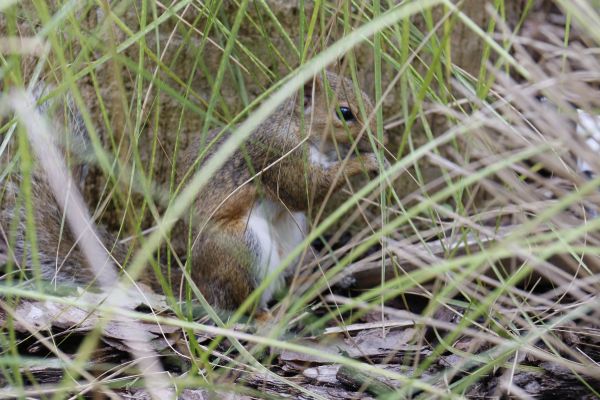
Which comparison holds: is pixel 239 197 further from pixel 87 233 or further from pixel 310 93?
pixel 87 233

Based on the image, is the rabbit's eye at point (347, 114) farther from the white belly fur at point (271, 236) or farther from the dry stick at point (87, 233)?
the dry stick at point (87, 233)

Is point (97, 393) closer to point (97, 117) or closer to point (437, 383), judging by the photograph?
point (437, 383)

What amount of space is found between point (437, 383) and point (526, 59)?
86cm

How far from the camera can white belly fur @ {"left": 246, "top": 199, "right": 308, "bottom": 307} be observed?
8.82 feet

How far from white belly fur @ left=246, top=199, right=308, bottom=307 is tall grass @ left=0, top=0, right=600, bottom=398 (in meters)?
0.13

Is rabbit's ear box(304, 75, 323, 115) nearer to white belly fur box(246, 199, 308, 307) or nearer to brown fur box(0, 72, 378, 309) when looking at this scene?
brown fur box(0, 72, 378, 309)

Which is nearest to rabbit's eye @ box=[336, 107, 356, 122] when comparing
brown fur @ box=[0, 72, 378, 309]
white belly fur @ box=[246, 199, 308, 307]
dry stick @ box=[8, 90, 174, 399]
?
brown fur @ box=[0, 72, 378, 309]

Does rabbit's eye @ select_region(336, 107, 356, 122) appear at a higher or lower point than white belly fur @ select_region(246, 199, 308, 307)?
higher

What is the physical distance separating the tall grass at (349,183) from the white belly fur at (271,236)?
0.13 metres

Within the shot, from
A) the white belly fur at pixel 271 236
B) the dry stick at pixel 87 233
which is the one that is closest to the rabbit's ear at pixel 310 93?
the white belly fur at pixel 271 236

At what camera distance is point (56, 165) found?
2.27 meters

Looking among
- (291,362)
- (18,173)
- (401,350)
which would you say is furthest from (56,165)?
(401,350)

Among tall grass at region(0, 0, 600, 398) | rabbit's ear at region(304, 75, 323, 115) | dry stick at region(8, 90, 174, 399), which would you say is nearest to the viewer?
tall grass at region(0, 0, 600, 398)

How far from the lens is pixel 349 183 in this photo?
7.13 feet
